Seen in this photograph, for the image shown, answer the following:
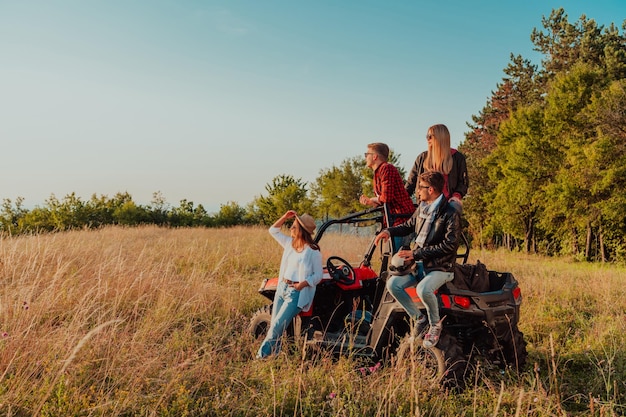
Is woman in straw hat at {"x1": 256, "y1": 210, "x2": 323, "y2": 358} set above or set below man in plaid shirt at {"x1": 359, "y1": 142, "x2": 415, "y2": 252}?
below

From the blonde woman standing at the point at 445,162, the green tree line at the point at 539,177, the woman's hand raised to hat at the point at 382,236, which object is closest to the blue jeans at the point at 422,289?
the woman's hand raised to hat at the point at 382,236

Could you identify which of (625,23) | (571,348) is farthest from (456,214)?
(625,23)

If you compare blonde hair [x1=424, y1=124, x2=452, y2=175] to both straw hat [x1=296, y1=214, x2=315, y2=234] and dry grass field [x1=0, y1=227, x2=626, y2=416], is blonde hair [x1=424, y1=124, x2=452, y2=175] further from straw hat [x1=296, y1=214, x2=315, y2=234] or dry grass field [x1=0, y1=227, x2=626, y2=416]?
dry grass field [x1=0, y1=227, x2=626, y2=416]

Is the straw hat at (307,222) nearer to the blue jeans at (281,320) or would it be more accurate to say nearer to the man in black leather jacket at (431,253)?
the blue jeans at (281,320)

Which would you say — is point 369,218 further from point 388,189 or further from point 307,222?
point 307,222

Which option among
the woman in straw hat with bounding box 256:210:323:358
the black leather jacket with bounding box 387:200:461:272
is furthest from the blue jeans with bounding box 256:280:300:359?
the black leather jacket with bounding box 387:200:461:272

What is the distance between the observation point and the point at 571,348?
232 inches

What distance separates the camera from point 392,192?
5102 mm

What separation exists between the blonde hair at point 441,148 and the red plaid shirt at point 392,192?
429 mm

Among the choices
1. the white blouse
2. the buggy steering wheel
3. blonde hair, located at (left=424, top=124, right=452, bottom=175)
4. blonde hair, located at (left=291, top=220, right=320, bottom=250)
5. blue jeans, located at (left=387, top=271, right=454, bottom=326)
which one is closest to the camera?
blue jeans, located at (left=387, top=271, right=454, bottom=326)

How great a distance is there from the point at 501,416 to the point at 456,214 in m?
1.51

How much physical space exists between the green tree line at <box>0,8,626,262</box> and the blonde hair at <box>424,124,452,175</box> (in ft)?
50.9

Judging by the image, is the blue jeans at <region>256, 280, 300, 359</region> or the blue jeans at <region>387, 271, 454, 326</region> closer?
the blue jeans at <region>387, 271, 454, 326</region>

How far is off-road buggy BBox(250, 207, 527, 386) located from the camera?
3.94 meters
